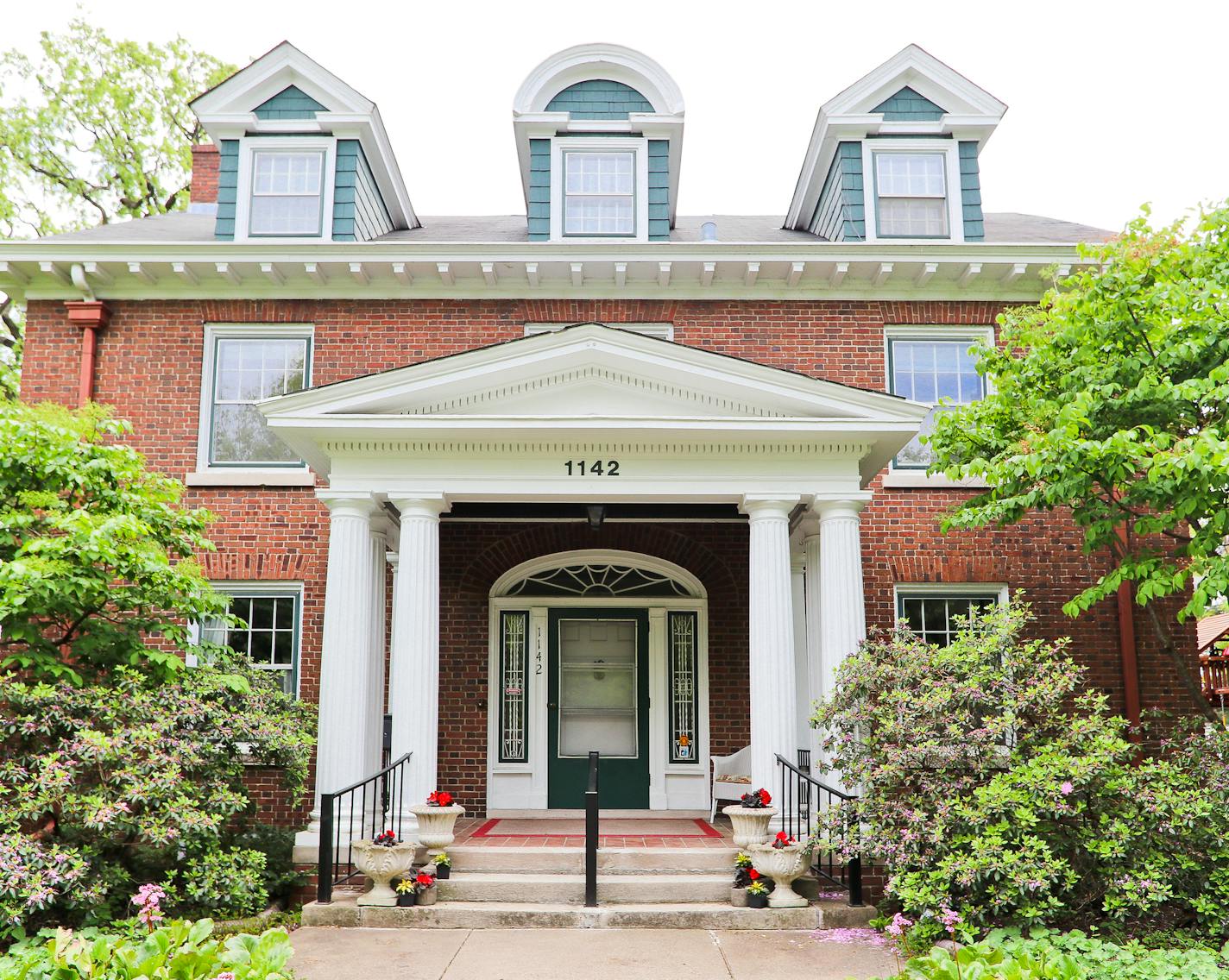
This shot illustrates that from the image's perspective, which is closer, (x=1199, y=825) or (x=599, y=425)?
(x=1199, y=825)

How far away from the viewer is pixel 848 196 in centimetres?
1339

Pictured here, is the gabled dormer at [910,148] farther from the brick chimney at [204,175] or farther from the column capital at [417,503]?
the brick chimney at [204,175]

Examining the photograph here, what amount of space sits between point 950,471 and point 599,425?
3.56 meters

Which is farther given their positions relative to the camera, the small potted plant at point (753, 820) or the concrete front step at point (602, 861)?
the concrete front step at point (602, 861)

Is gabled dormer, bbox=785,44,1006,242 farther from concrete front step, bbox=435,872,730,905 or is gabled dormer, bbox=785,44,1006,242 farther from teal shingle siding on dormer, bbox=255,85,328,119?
concrete front step, bbox=435,872,730,905

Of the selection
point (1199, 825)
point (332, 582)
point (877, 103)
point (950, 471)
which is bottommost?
point (1199, 825)

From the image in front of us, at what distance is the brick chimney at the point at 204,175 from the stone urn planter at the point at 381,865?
430 inches

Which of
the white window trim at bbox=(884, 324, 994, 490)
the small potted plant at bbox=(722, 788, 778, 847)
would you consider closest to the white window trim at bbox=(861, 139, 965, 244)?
the white window trim at bbox=(884, 324, 994, 490)

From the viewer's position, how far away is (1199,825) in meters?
8.32

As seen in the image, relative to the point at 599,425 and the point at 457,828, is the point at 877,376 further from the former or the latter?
the point at 457,828

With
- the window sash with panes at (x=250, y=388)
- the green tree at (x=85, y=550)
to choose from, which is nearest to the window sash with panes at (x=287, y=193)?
the window sash with panes at (x=250, y=388)

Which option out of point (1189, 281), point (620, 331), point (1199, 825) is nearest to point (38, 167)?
point (620, 331)

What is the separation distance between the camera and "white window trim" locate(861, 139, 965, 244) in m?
13.2

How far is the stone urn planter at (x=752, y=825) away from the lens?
9055 mm
